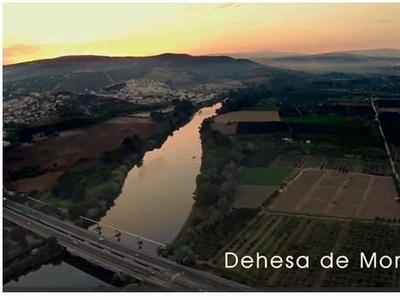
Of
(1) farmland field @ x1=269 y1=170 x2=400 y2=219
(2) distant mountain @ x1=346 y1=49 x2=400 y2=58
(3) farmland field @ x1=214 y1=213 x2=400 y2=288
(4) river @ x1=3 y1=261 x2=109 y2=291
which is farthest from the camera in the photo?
(2) distant mountain @ x1=346 y1=49 x2=400 y2=58

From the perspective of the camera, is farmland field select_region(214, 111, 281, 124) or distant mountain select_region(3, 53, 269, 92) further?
farmland field select_region(214, 111, 281, 124)

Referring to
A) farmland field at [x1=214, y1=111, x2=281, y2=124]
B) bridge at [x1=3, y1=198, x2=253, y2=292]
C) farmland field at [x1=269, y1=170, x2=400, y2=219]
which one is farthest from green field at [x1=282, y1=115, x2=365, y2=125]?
bridge at [x1=3, y1=198, x2=253, y2=292]

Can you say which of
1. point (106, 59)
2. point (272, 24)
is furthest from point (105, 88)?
point (272, 24)

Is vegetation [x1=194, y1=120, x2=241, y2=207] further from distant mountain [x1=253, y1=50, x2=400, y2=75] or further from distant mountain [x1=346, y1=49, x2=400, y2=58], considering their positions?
distant mountain [x1=346, y1=49, x2=400, y2=58]

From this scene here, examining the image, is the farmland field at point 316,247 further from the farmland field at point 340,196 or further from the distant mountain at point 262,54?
the distant mountain at point 262,54

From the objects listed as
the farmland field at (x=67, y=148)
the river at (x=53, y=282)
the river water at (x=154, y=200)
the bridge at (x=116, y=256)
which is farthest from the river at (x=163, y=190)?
the river at (x=53, y=282)

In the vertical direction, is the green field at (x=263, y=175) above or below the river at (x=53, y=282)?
above

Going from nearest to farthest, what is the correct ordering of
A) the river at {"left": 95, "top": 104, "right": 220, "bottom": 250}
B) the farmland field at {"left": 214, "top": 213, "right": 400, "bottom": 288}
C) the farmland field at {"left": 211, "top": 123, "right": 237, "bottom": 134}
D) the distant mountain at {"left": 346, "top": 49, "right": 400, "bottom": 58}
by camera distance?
the farmland field at {"left": 214, "top": 213, "right": 400, "bottom": 288}
the river at {"left": 95, "top": 104, "right": 220, "bottom": 250}
the distant mountain at {"left": 346, "top": 49, "right": 400, "bottom": 58}
the farmland field at {"left": 211, "top": 123, "right": 237, "bottom": 134}
